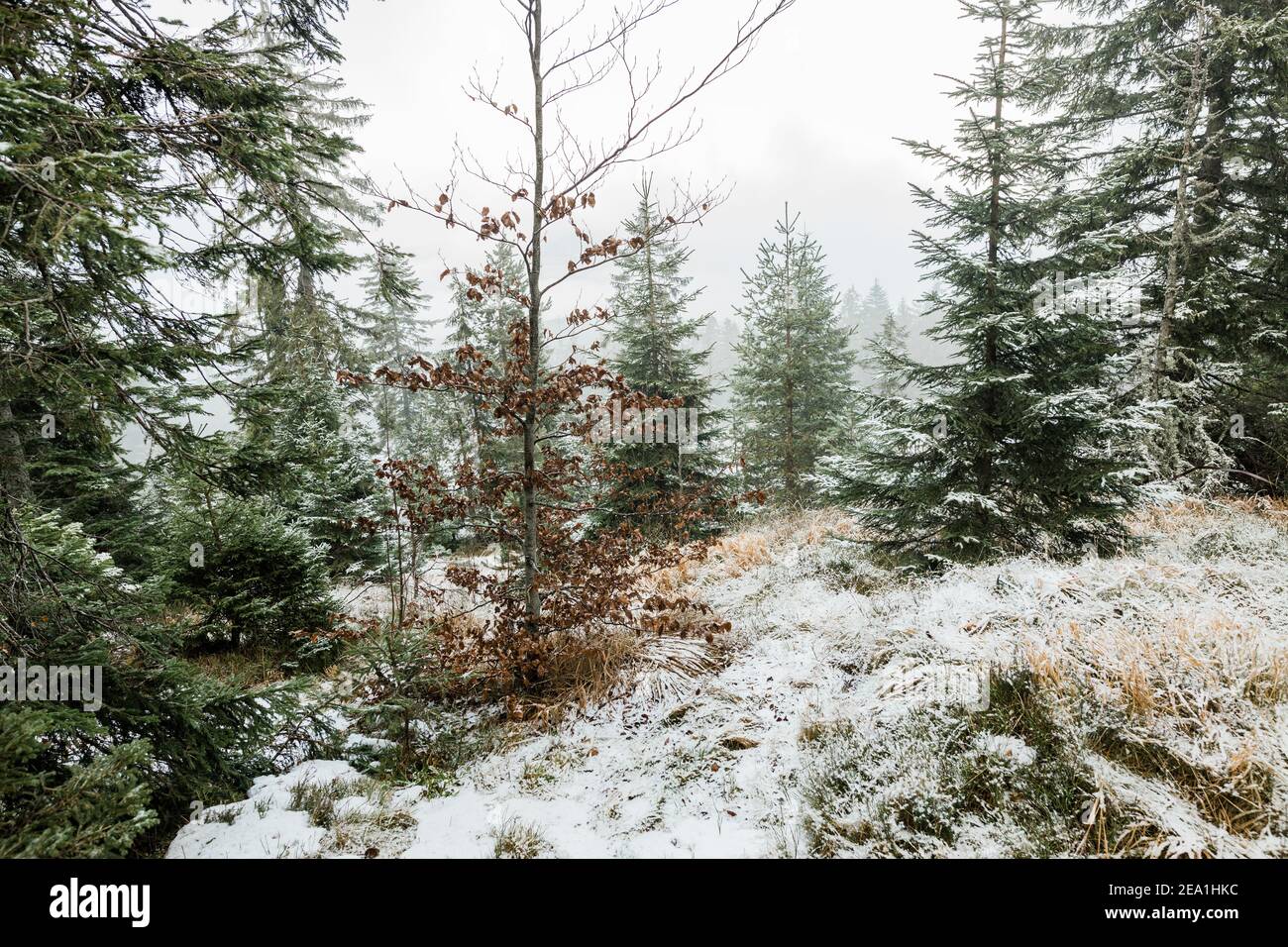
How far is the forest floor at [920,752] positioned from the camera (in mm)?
2680

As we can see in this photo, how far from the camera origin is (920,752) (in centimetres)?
327

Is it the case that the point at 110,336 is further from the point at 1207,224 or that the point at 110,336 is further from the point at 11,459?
the point at 1207,224

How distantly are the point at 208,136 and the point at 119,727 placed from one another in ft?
12.9

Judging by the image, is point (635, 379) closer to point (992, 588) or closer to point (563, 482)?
point (563, 482)

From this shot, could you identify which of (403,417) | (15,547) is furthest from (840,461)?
(403,417)

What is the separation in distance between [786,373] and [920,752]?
1298 centimetres

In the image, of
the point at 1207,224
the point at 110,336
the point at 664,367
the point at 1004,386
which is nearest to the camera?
the point at 110,336

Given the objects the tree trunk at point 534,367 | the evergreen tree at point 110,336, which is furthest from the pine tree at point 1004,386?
the evergreen tree at point 110,336

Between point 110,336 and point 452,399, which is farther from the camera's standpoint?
point 452,399

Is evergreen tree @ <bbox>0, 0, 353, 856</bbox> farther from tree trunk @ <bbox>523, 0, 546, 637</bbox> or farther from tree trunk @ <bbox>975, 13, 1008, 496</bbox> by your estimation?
tree trunk @ <bbox>975, 13, 1008, 496</bbox>

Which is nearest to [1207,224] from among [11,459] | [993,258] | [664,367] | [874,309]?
[993,258]
